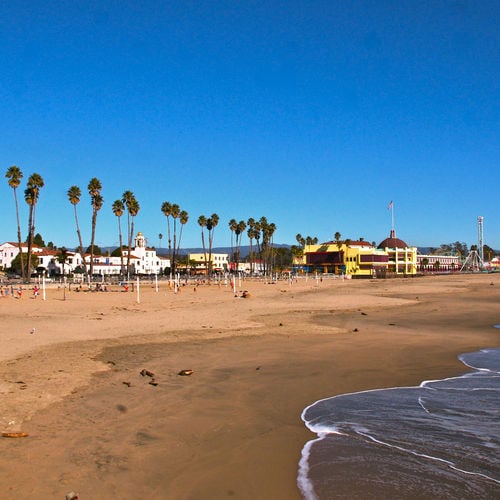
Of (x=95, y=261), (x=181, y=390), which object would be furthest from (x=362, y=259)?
(x=181, y=390)

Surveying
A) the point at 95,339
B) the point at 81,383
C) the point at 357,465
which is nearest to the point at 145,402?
the point at 81,383

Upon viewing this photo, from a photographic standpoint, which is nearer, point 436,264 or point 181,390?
point 181,390

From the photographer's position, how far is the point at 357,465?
674cm

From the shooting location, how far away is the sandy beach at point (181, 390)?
6145 millimetres

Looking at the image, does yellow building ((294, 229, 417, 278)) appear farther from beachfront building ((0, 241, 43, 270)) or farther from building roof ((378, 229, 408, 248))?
beachfront building ((0, 241, 43, 270))

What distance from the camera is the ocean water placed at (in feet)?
19.7

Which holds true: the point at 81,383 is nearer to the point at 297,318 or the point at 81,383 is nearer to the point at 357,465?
the point at 357,465

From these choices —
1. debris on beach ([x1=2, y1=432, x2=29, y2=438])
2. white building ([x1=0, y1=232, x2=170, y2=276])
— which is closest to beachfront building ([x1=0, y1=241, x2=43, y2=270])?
white building ([x1=0, y1=232, x2=170, y2=276])

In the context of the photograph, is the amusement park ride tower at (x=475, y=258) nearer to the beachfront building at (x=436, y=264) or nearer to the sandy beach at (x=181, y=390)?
the beachfront building at (x=436, y=264)

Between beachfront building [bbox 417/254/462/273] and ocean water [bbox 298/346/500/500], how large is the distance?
165757mm

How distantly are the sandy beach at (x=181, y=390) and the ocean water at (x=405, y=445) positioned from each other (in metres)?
0.41

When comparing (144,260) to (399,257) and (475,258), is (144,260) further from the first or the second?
(475,258)

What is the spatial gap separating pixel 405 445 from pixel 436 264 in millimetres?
183215

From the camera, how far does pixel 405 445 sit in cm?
753
